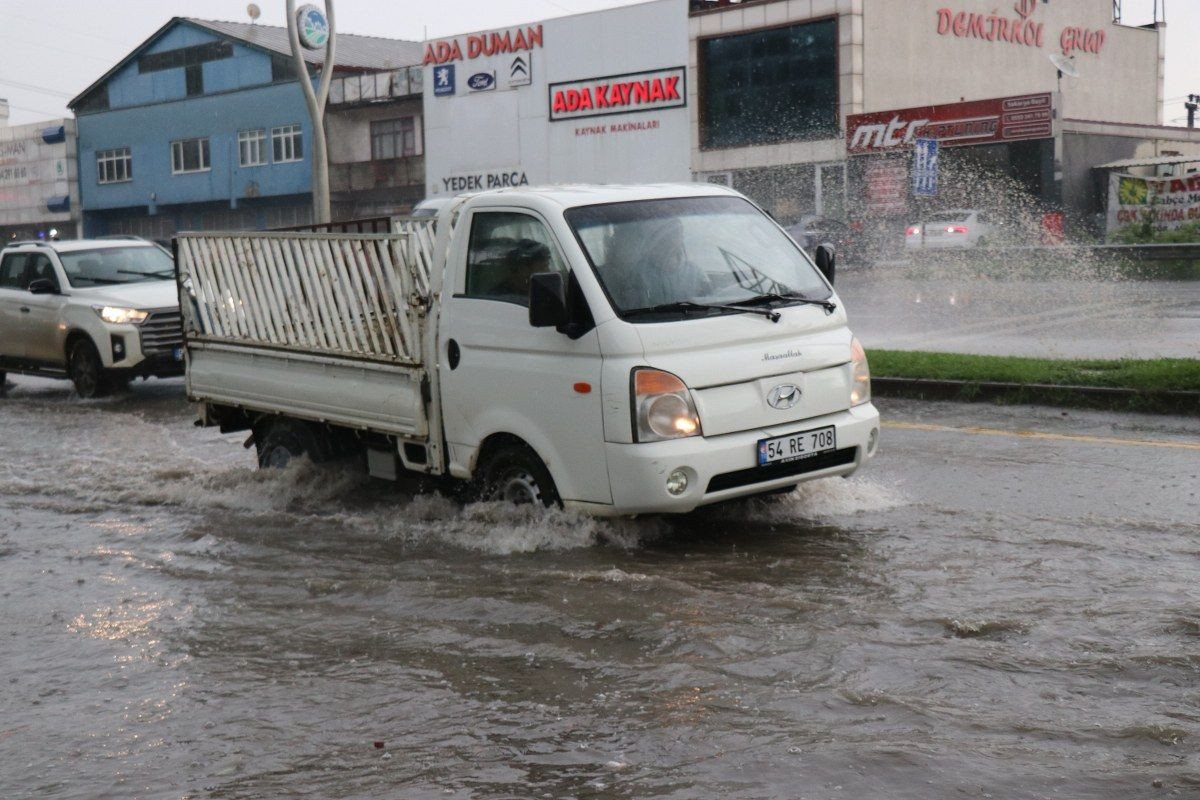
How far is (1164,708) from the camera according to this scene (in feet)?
14.8

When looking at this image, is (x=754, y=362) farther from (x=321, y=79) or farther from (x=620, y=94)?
(x=620, y=94)

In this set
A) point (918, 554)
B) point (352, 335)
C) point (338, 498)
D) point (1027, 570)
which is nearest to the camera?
point (1027, 570)

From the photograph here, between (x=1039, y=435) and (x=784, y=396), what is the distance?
3952 mm

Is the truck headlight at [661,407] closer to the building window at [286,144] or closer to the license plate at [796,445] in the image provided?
the license plate at [796,445]

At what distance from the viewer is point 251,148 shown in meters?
64.0

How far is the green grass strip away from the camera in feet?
36.3

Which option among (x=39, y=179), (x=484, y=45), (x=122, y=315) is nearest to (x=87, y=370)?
(x=122, y=315)

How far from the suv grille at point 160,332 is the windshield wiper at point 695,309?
9.65m

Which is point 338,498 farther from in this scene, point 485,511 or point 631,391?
point 631,391

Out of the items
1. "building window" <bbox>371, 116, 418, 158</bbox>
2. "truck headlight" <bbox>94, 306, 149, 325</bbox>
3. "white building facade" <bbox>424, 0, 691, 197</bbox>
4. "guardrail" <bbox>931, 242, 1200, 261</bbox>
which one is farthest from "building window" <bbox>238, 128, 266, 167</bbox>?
"truck headlight" <bbox>94, 306, 149, 325</bbox>

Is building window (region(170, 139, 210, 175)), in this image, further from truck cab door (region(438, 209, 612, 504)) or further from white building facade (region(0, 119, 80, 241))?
truck cab door (region(438, 209, 612, 504))

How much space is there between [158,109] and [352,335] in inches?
2567

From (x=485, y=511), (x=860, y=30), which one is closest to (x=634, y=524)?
(x=485, y=511)

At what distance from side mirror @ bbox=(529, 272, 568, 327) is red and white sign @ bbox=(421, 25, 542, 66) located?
48333mm
